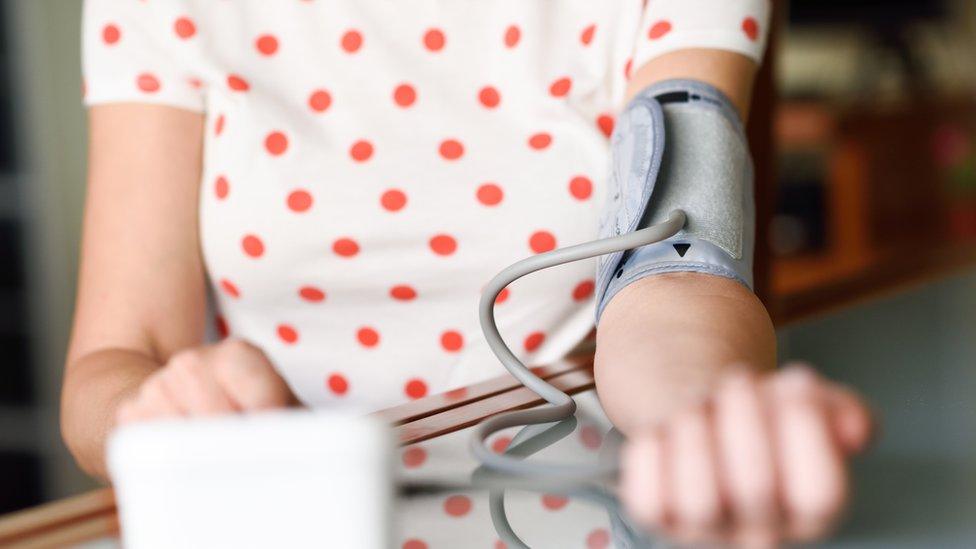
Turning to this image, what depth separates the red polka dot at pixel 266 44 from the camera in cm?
72

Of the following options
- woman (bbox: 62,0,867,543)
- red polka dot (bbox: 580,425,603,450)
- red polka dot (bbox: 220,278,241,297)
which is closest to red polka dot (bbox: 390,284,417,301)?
woman (bbox: 62,0,867,543)

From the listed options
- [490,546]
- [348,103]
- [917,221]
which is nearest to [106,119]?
[348,103]

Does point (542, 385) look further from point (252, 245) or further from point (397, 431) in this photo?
point (252, 245)

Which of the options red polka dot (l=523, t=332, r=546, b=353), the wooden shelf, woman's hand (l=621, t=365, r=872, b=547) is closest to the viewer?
woman's hand (l=621, t=365, r=872, b=547)

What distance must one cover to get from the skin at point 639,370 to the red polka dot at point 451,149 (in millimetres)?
138

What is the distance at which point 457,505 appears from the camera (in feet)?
1.04

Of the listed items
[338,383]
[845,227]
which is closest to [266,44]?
[338,383]

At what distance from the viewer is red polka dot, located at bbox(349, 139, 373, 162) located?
69 centimetres

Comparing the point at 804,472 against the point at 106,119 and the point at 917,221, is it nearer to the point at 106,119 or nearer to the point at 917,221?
the point at 106,119

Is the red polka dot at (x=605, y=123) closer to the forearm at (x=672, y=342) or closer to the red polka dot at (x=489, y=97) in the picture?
the red polka dot at (x=489, y=97)

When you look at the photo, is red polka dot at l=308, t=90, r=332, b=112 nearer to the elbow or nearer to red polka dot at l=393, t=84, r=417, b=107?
red polka dot at l=393, t=84, r=417, b=107

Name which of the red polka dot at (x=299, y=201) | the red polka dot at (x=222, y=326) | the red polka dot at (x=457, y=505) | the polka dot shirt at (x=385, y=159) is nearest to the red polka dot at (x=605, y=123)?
the polka dot shirt at (x=385, y=159)

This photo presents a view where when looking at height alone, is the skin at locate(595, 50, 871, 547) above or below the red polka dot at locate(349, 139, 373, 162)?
above

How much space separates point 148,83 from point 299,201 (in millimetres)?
150
